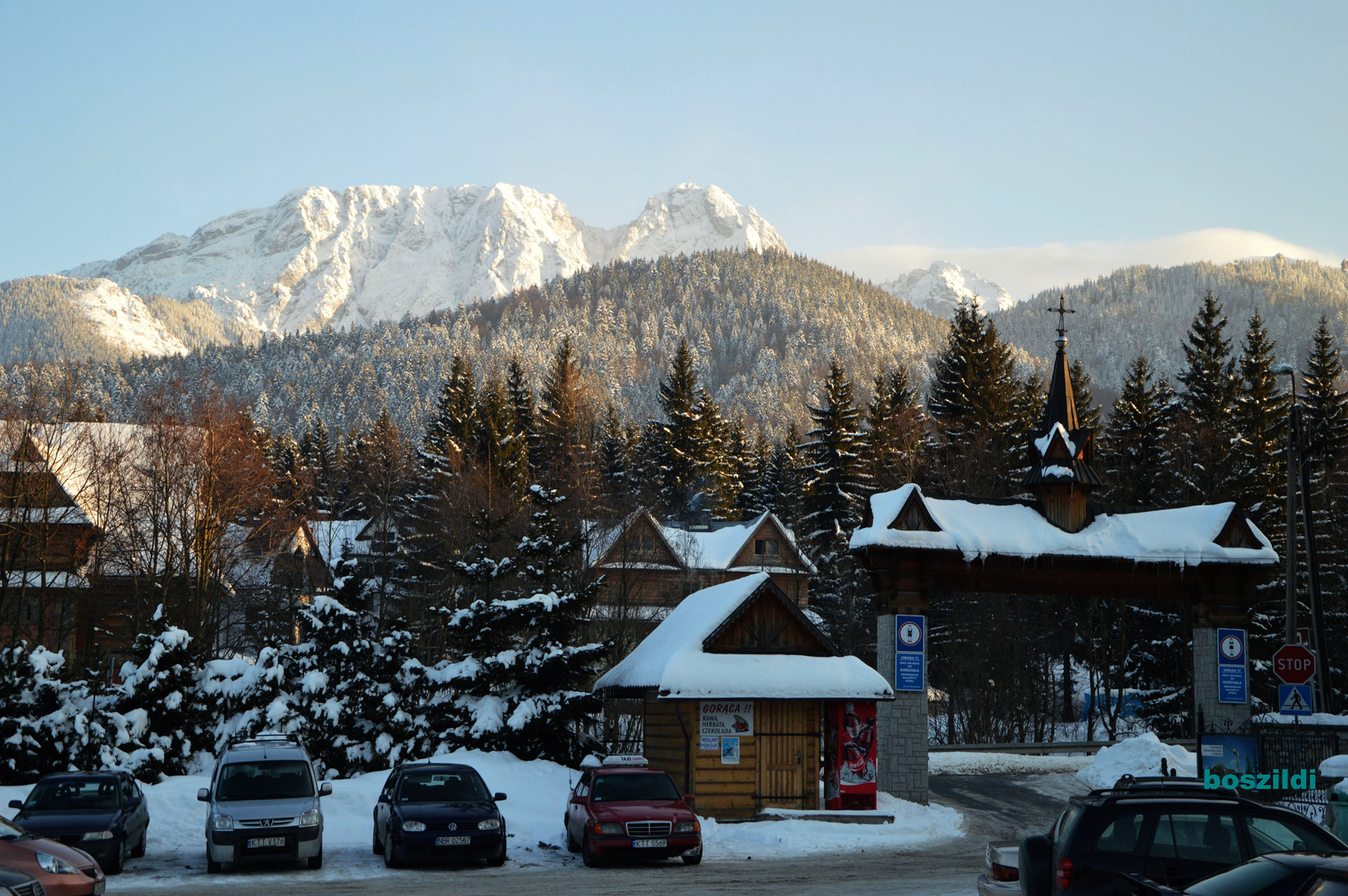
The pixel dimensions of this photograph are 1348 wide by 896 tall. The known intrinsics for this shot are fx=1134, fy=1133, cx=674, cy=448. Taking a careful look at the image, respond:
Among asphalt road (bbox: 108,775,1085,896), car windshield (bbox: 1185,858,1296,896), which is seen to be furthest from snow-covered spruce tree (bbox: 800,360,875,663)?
car windshield (bbox: 1185,858,1296,896)

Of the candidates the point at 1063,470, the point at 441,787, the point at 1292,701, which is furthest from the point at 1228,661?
the point at 441,787

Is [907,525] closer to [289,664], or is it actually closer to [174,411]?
[289,664]

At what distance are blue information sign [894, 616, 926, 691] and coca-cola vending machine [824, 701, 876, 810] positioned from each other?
2.22m

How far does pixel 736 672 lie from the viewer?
25.6 meters

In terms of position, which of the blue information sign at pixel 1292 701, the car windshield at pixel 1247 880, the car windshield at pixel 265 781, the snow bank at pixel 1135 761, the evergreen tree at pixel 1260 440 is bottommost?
the snow bank at pixel 1135 761

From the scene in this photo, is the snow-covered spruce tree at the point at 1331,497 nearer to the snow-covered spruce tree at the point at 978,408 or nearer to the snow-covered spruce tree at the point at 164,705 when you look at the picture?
the snow-covered spruce tree at the point at 978,408

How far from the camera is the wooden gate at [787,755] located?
25719 mm

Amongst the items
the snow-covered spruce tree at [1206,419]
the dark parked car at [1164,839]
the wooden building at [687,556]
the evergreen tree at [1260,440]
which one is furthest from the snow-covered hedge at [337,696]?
the snow-covered spruce tree at [1206,419]

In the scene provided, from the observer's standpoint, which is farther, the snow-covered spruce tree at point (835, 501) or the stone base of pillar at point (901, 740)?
the snow-covered spruce tree at point (835, 501)

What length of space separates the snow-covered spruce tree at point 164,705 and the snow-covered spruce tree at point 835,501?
3631 cm

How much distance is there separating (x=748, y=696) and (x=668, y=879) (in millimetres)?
7822

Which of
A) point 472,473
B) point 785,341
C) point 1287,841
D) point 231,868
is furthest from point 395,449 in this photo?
point 785,341

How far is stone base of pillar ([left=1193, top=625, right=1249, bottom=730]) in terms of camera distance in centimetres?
3086

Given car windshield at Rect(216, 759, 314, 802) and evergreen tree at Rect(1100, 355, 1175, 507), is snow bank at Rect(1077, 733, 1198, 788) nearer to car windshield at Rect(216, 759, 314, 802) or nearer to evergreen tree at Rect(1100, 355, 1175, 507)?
evergreen tree at Rect(1100, 355, 1175, 507)
